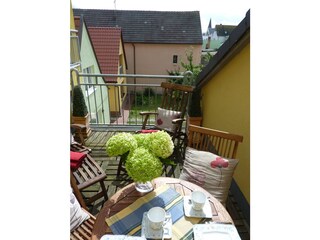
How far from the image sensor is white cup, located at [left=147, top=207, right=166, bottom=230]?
4.02ft

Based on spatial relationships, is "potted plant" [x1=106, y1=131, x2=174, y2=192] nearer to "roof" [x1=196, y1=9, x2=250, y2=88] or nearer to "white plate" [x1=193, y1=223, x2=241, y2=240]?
"white plate" [x1=193, y1=223, x2=241, y2=240]

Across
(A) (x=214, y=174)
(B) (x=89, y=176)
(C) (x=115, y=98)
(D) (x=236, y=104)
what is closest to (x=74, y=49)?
(C) (x=115, y=98)

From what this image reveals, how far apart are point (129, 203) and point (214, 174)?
2.50ft

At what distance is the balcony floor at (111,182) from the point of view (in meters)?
2.15

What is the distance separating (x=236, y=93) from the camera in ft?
8.20

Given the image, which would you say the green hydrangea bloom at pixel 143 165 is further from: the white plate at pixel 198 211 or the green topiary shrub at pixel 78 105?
the green topiary shrub at pixel 78 105

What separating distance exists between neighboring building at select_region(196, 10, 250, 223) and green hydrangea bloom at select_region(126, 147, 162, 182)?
118cm

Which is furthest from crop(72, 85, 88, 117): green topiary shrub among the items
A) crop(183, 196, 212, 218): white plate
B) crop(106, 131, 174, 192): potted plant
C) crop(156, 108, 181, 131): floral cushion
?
crop(183, 196, 212, 218): white plate

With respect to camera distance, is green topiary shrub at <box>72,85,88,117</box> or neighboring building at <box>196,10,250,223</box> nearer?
neighboring building at <box>196,10,250,223</box>

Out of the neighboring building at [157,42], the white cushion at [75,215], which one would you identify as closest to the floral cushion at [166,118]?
the white cushion at [75,215]

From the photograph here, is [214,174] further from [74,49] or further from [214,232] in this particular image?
[74,49]
